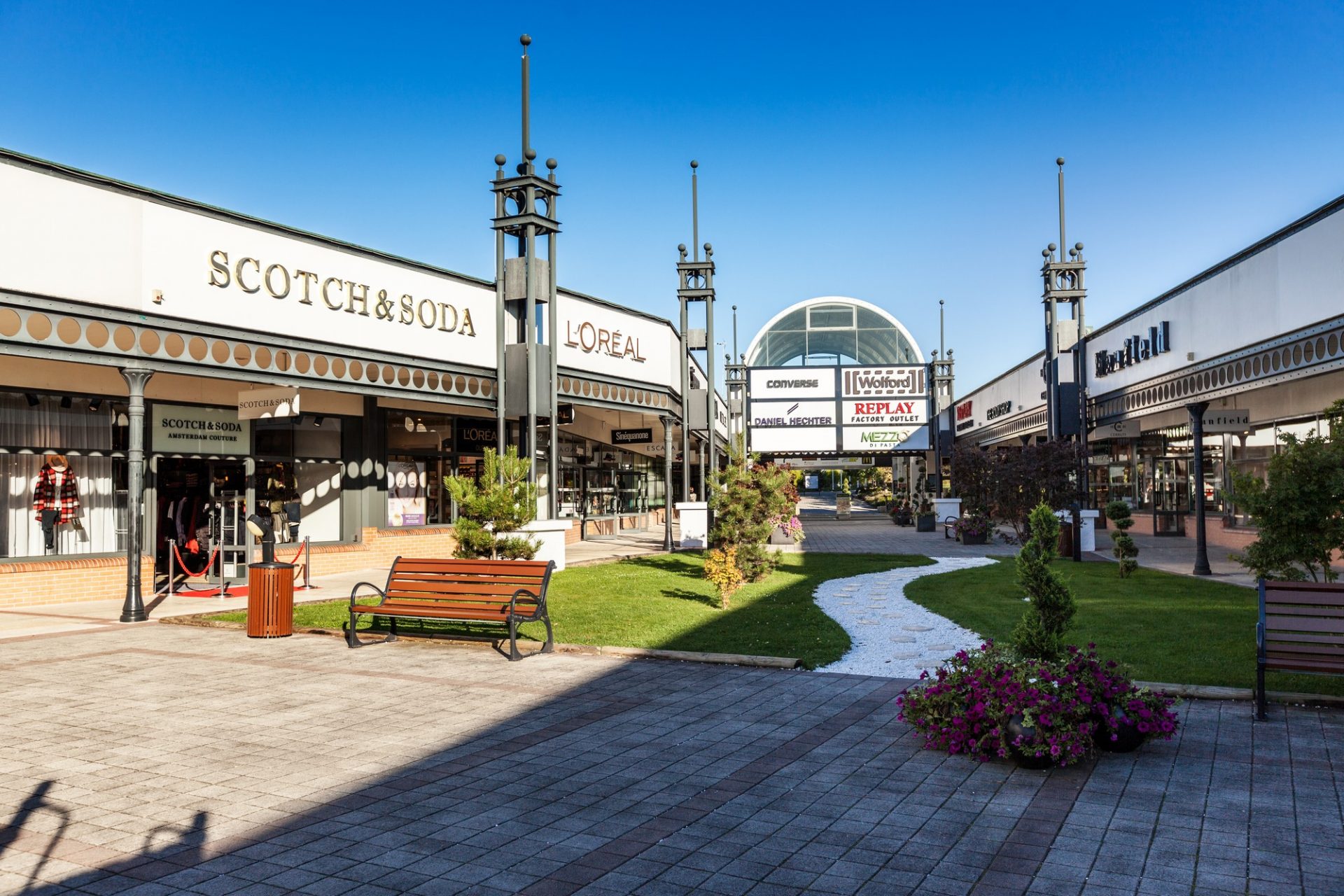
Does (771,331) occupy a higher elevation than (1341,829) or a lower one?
higher

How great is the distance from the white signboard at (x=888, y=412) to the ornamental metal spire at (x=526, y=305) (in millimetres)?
25310

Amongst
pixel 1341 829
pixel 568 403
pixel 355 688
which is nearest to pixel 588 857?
pixel 1341 829

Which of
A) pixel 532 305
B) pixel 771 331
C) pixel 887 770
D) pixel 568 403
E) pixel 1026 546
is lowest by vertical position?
pixel 887 770

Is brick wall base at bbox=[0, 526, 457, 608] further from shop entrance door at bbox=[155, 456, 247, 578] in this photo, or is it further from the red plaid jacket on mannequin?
shop entrance door at bbox=[155, 456, 247, 578]

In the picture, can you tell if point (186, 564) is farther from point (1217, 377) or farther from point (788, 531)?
point (1217, 377)

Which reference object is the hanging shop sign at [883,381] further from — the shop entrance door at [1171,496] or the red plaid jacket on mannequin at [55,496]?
A: the red plaid jacket on mannequin at [55,496]

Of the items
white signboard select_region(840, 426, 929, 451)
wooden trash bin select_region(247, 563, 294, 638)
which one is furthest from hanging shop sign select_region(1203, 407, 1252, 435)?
white signboard select_region(840, 426, 929, 451)

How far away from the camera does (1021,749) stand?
5.97 m

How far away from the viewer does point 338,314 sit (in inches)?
675

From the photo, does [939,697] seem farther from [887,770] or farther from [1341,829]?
[1341,829]

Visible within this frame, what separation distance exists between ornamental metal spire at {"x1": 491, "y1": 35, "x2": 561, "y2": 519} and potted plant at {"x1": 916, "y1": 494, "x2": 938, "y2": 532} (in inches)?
769

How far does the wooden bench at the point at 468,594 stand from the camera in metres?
10.2

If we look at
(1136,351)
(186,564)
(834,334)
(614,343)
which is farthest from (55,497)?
(834,334)

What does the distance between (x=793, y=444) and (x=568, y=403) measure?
23542 millimetres
